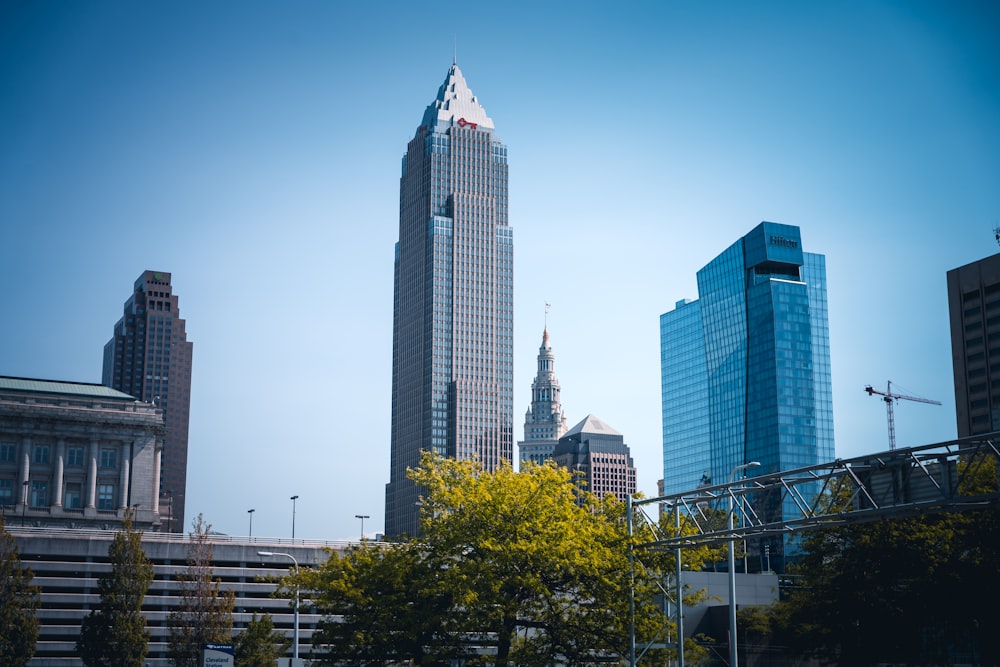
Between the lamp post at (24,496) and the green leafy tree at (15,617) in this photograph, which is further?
the lamp post at (24,496)

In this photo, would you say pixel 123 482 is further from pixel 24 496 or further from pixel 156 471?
pixel 24 496

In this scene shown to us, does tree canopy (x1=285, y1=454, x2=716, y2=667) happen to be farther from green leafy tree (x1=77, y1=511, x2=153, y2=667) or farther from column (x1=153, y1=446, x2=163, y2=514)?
column (x1=153, y1=446, x2=163, y2=514)

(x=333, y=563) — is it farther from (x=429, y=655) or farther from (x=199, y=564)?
(x=199, y=564)

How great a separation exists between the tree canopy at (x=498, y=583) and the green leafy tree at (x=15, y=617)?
104ft

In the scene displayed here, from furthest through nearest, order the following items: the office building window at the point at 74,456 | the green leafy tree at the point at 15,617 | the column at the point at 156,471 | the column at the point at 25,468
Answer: the column at the point at 156,471, the office building window at the point at 74,456, the column at the point at 25,468, the green leafy tree at the point at 15,617

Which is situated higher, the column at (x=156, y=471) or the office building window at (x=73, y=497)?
the column at (x=156, y=471)

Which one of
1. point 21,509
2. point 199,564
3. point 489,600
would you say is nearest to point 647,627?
point 489,600

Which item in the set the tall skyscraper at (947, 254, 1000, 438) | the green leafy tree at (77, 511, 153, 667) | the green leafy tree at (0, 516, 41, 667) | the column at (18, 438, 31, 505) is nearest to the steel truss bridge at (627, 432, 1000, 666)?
the green leafy tree at (77, 511, 153, 667)

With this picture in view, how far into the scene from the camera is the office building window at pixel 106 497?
419 feet

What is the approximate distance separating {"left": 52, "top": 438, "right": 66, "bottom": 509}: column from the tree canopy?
265ft

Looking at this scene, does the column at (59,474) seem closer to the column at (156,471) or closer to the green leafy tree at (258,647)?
the column at (156,471)

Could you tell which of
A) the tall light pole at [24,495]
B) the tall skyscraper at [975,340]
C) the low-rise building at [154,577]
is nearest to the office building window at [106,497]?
the tall light pole at [24,495]

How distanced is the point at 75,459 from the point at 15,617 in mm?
54742

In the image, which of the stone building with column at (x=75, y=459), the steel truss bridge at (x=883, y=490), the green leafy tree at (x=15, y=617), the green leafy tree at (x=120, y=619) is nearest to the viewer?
the steel truss bridge at (x=883, y=490)
